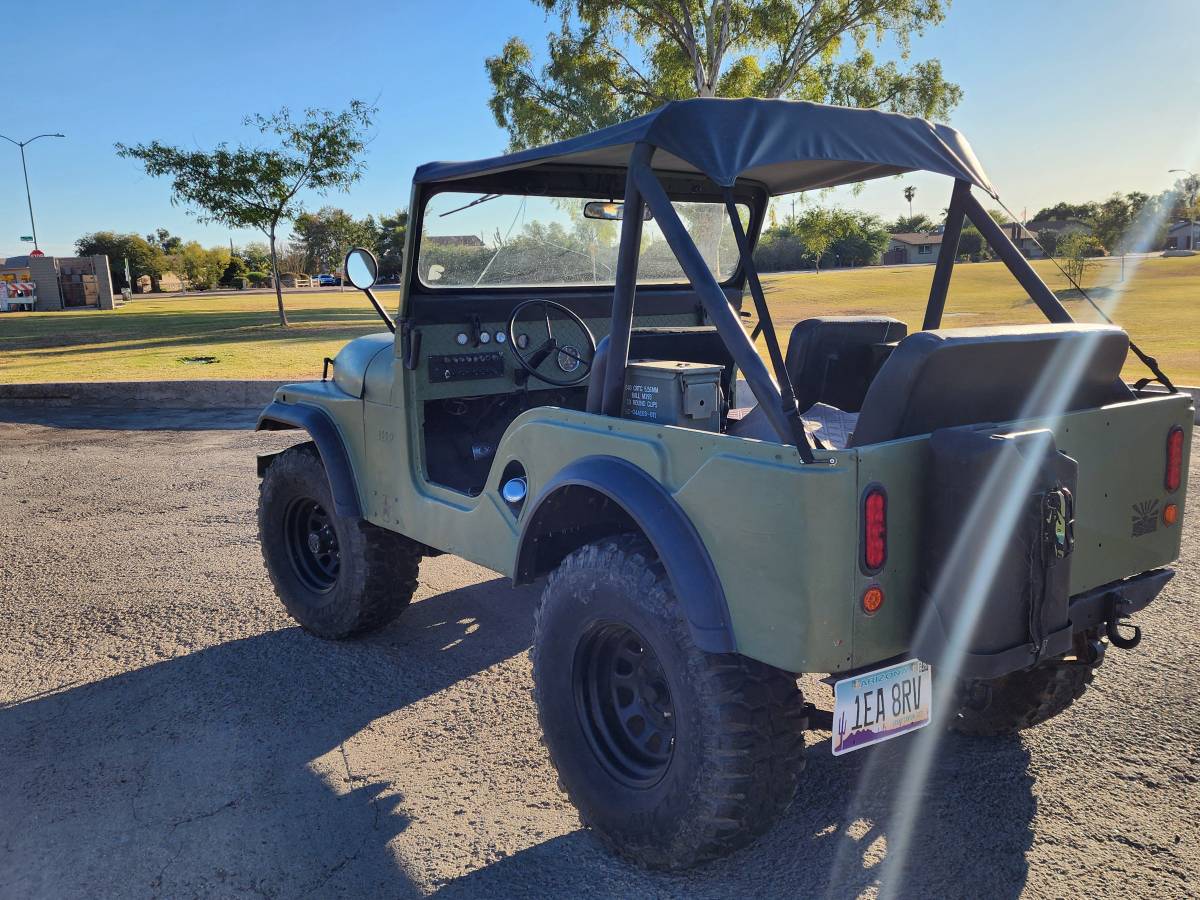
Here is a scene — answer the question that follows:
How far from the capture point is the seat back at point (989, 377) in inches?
96.4

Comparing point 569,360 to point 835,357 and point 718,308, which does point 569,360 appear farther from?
point 718,308

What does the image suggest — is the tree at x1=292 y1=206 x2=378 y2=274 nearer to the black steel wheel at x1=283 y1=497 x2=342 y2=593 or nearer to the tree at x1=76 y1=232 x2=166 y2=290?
the tree at x1=76 y1=232 x2=166 y2=290

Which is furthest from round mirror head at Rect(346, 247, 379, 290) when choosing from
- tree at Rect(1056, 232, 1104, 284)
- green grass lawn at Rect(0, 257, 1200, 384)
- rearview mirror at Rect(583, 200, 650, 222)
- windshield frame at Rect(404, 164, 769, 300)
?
tree at Rect(1056, 232, 1104, 284)

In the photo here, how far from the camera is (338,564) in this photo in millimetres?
4461

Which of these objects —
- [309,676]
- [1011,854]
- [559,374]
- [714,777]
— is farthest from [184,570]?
[1011,854]

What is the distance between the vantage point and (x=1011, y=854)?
8.82 ft

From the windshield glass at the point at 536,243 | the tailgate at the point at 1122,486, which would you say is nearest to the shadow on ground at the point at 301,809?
the tailgate at the point at 1122,486

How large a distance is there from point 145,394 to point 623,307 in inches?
435

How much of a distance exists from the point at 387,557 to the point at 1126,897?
9.58 feet

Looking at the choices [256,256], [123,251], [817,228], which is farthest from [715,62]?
[256,256]

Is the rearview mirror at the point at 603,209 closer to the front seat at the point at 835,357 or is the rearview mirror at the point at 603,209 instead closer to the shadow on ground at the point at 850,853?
the front seat at the point at 835,357

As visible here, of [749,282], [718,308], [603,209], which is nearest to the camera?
[718,308]

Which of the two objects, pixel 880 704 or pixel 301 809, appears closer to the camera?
pixel 880 704

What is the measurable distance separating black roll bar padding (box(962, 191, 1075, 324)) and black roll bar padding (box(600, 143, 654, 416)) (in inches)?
47.3
